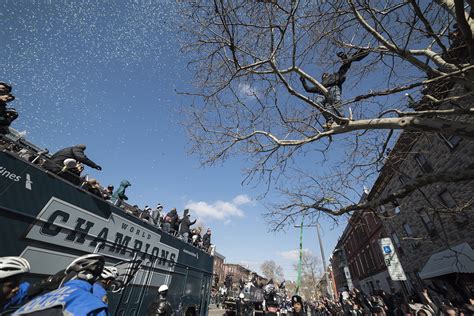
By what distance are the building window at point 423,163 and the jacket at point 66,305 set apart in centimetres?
1682

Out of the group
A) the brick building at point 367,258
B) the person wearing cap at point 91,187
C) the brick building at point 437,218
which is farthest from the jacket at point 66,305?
the brick building at point 367,258

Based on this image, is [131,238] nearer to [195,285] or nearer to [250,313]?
[195,285]

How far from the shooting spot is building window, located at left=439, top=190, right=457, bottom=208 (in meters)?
11.1

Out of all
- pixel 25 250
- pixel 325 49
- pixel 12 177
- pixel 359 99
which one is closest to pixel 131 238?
pixel 25 250

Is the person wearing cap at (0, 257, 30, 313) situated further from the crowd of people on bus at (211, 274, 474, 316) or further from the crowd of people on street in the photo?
the crowd of people on street

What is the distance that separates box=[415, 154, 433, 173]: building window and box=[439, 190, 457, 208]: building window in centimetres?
152

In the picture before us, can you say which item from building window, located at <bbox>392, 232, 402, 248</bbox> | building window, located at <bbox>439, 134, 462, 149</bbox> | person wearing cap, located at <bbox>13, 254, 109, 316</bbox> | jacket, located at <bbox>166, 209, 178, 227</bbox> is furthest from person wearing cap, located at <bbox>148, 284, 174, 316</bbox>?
building window, located at <bbox>392, 232, 402, 248</bbox>

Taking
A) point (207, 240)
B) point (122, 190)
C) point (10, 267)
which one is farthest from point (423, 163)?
point (10, 267)

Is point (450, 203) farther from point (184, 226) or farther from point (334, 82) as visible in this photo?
point (184, 226)

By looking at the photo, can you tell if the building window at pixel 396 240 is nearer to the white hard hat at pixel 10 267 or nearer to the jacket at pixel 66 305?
the jacket at pixel 66 305

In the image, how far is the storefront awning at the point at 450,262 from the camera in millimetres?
9695

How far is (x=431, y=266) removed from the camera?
12102 mm

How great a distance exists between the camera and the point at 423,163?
1350 centimetres

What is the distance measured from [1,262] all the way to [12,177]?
87.5 inches
